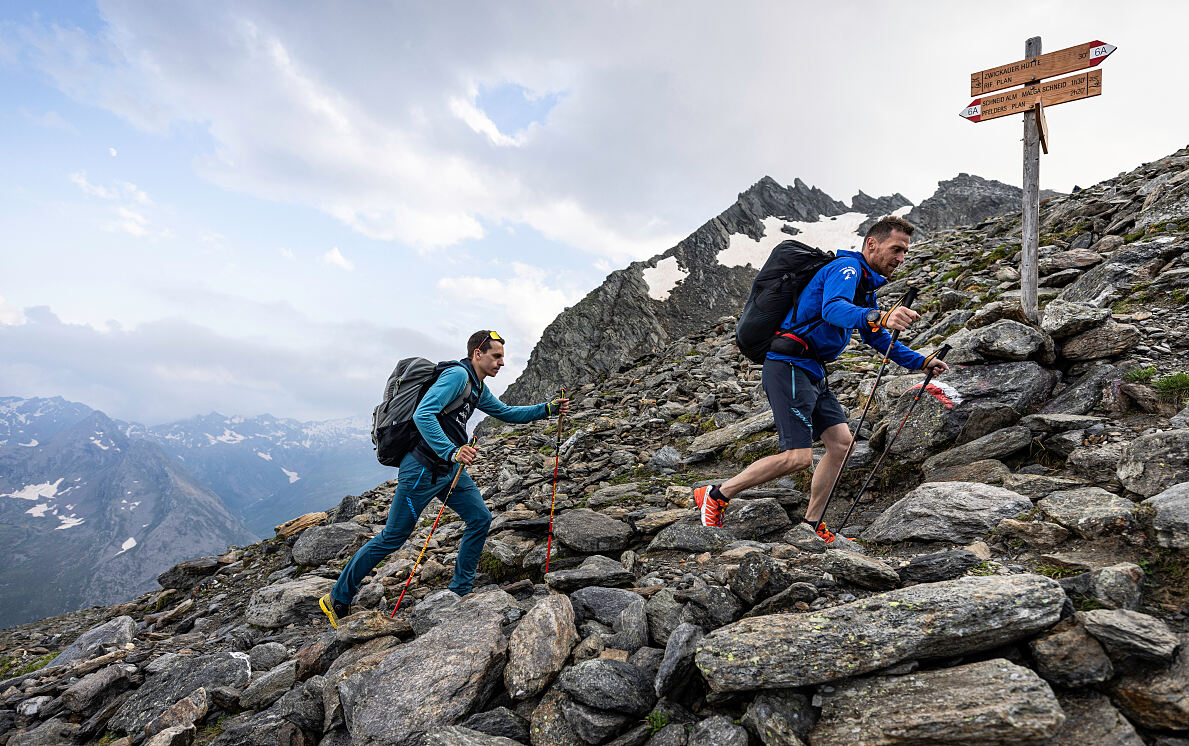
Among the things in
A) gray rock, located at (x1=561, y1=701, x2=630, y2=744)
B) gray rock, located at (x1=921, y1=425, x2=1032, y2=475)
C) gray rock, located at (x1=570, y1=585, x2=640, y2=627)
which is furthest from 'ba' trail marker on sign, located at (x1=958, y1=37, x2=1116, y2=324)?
gray rock, located at (x1=561, y1=701, x2=630, y2=744)

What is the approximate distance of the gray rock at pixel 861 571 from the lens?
4402 mm

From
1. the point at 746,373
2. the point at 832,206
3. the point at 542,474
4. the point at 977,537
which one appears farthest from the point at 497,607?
the point at 832,206

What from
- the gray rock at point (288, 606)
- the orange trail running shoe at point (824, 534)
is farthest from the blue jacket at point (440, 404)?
the orange trail running shoe at point (824, 534)

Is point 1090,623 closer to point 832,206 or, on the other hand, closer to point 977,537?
point 977,537

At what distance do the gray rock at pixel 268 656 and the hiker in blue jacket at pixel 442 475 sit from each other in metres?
0.70

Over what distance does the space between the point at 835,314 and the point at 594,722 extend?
4.37 meters

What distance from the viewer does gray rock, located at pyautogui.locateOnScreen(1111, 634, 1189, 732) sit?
2662 mm

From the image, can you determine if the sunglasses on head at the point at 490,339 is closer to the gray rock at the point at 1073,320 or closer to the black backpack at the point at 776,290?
the black backpack at the point at 776,290

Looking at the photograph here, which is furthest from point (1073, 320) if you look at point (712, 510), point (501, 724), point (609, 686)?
point (501, 724)

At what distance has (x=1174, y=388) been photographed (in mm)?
6520

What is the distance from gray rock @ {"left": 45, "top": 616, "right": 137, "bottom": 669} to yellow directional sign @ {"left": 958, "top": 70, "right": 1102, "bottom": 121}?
740 inches

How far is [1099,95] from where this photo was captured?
9.74 m

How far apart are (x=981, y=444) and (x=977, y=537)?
2490mm

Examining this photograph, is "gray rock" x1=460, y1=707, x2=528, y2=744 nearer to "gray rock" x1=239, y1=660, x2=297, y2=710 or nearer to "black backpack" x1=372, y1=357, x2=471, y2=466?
"gray rock" x1=239, y1=660, x2=297, y2=710
